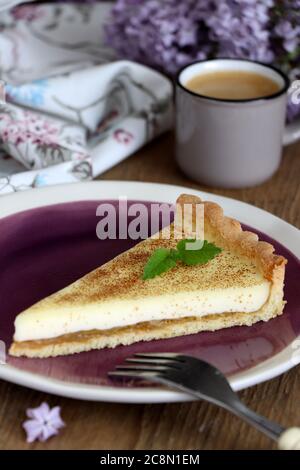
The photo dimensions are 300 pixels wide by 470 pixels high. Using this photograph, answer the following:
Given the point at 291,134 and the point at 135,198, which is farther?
the point at 291,134

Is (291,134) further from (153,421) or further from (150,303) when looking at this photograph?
(153,421)

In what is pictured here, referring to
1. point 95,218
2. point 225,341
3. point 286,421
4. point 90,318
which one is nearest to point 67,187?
point 95,218

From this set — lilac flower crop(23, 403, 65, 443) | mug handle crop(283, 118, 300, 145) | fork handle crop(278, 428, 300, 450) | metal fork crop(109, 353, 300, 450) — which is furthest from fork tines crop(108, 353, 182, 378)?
mug handle crop(283, 118, 300, 145)

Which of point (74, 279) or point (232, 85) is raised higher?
point (232, 85)

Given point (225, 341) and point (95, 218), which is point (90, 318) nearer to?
point (225, 341)

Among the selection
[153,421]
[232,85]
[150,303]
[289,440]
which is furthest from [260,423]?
[232,85]

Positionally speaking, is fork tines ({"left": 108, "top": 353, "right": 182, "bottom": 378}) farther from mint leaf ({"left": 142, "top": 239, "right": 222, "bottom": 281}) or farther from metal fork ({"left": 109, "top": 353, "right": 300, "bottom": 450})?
mint leaf ({"left": 142, "top": 239, "right": 222, "bottom": 281})

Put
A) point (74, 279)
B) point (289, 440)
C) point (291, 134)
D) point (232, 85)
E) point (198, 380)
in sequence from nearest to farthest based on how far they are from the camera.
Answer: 1. point (289, 440)
2. point (198, 380)
3. point (74, 279)
4. point (232, 85)
5. point (291, 134)
